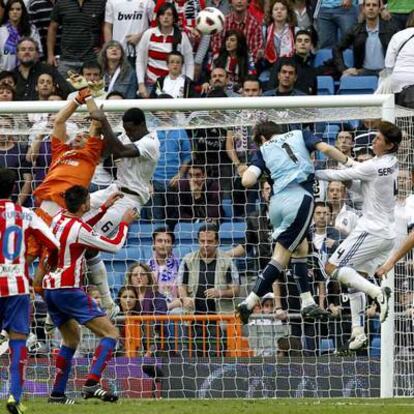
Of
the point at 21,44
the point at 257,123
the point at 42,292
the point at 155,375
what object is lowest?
the point at 155,375

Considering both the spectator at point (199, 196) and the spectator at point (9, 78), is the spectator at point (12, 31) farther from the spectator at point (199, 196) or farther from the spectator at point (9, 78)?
the spectator at point (199, 196)

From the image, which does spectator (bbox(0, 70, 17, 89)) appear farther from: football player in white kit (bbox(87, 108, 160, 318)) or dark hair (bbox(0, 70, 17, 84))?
football player in white kit (bbox(87, 108, 160, 318))

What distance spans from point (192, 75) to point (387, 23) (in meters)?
2.75

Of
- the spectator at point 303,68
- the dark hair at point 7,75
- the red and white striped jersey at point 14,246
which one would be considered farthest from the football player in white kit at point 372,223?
the dark hair at point 7,75

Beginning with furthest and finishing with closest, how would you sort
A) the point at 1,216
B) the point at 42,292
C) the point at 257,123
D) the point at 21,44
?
the point at 21,44
the point at 257,123
the point at 42,292
the point at 1,216

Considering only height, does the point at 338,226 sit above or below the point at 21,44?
below

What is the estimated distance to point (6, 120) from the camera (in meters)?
17.2

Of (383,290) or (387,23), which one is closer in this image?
(383,290)

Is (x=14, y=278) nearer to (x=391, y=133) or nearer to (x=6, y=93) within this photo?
(x=391, y=133)

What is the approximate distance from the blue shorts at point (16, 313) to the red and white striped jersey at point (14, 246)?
0.07 meters

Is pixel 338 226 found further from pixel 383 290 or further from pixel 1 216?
pixel 1 216

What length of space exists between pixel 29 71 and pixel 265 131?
20.6ft

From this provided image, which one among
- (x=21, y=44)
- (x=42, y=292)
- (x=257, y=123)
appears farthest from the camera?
(x=21, y=44)

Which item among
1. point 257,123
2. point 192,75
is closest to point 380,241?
point 257,123
